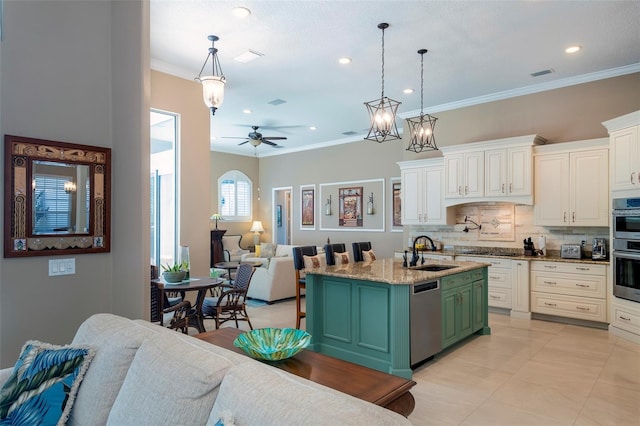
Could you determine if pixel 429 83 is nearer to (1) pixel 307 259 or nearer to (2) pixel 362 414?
(1) pixel 307 259

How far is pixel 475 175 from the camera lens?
6.19m

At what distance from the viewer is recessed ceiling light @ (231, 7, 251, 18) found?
148 inches

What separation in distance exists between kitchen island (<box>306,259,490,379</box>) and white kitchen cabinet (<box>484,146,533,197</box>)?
1918mm

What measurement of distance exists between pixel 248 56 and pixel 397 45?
181cm

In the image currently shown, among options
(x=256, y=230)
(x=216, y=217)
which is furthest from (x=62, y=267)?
(x=256, y=230)

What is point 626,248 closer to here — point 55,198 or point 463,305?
point 463,305

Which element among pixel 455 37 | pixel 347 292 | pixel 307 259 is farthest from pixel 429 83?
pixel 347 292

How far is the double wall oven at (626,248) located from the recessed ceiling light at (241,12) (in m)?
4.77

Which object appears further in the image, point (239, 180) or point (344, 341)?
point (239, 180)

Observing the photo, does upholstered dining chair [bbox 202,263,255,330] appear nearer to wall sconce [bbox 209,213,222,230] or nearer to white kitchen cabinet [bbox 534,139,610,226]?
white kitchen cabinet [bbox 534,139,610,226]

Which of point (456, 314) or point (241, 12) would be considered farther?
point (456, 314)


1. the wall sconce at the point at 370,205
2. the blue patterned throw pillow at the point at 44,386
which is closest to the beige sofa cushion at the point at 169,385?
the blue patterned throw pillow at the point at 44,386

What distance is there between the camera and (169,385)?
1.36m

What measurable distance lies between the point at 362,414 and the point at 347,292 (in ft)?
9.50
